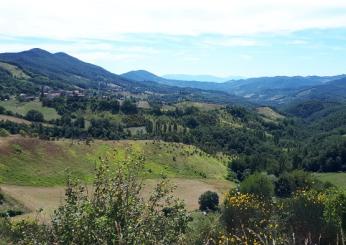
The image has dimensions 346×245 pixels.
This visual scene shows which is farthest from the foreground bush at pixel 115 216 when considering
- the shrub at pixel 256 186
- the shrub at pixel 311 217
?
the shrub at pixel 256 186

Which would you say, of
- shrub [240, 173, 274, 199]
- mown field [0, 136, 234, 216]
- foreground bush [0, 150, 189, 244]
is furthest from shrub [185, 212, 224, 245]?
mown field [0, 136, 234, 216]

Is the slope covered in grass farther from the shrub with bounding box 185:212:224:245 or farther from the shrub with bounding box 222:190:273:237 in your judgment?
the shrub with bounding box 185:212:224:245

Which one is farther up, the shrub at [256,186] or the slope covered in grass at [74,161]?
the shrub at [256,186]

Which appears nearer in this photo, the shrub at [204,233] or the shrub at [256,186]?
the shrub at [204,233]

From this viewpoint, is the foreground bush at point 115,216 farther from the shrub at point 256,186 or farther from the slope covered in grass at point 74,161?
the slope covered in grass at point 74,161

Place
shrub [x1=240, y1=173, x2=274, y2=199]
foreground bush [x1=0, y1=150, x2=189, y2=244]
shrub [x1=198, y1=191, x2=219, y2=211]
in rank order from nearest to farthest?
foreground bush [x1=0, y1=150, x2=189, y2=244], shrub [x1=240, y1=173, x2=274, y2=199], shrub [x1=198, y1=191, x2=219, y2=211]

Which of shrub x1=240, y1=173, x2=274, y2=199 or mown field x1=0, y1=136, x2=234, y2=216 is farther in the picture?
mown field x1=0, y1=136, x2=234, y2=216

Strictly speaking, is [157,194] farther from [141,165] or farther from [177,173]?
[177,173]

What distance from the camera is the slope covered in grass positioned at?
112 meters

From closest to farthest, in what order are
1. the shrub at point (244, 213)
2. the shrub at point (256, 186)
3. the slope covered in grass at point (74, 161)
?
1. the shrub at point (244, 213)
2. the shrub at point (256, 186)
3. the slope covered in grass at point (74, 161)

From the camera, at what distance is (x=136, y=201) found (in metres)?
12.0

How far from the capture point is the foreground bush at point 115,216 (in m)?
10.3

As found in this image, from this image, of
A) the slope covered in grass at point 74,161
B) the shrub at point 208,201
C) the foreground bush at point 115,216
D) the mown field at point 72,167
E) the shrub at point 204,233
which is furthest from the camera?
the slope covered in grass at point 74,161

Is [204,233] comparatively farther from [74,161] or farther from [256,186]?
[74,161]
